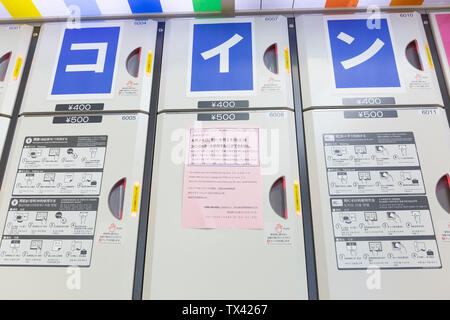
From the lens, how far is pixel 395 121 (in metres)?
1.22

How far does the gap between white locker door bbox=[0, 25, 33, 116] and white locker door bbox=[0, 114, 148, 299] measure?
0.46 ft

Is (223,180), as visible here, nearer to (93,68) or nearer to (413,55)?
(93,68)

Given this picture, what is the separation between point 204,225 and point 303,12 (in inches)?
42.0

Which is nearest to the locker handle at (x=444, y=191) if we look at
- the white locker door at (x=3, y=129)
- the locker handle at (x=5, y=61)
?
the white locker door at (x=3, y=129)

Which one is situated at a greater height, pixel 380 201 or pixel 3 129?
pixel 3 129

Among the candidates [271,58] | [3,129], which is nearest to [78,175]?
[3,129]

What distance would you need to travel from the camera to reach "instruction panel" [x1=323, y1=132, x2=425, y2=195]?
3.69 ft

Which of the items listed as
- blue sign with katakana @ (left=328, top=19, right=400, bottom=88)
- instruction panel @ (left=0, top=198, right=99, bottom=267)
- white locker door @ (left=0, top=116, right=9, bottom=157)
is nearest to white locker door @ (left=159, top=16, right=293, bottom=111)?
blue sign with katakana @ (left=328, top=19, right=400, bottom=88)

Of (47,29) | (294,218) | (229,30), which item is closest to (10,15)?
(47,29)

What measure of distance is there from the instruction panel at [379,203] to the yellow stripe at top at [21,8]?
143 centimetres

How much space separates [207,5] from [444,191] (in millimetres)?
1211

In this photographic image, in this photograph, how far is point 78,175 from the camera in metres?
1.18

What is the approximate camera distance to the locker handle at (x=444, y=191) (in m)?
1.11

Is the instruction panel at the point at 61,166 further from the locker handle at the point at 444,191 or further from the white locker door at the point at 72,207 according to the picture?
the locker handle at the point at 444,191
